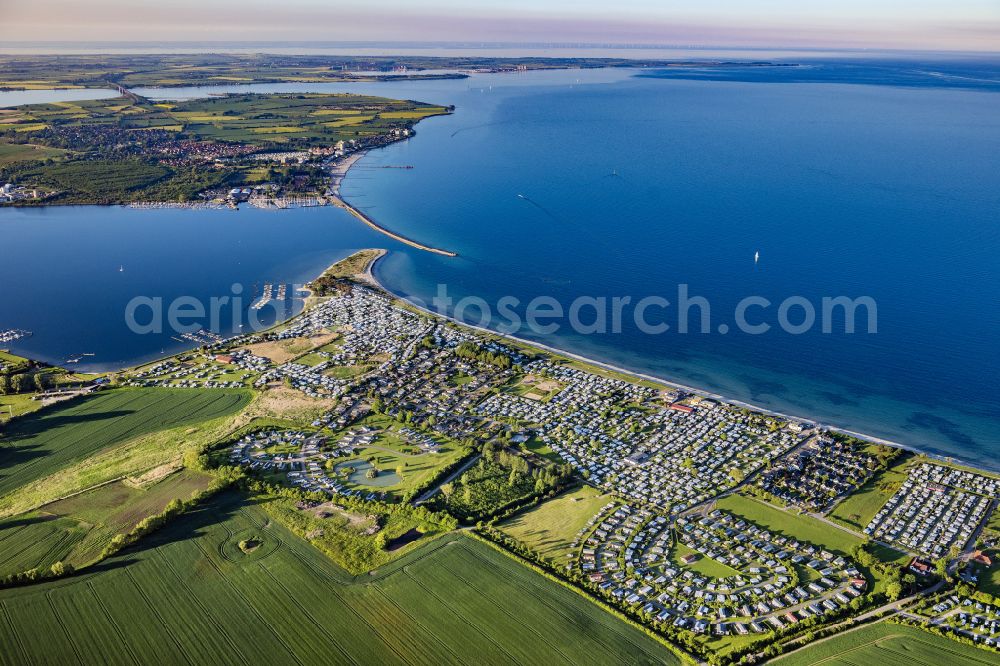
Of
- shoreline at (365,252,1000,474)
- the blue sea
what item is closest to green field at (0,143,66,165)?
the blue sea

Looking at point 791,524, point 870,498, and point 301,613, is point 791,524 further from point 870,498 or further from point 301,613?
point 301,613

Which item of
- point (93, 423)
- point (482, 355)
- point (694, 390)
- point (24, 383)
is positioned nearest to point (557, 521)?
point (694, 390)

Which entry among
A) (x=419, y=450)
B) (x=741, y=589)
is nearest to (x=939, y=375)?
(x=741, y=589)

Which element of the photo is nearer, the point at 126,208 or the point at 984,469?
the point at 984,469

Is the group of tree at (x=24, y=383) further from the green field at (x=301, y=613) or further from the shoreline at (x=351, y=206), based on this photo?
the shoreline at (x=351, y=206)

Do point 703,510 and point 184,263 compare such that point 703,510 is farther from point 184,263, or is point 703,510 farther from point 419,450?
point 184,263
